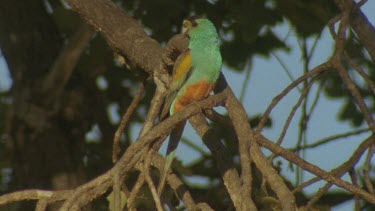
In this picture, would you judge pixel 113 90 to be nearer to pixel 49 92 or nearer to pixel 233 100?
pixel 49 92

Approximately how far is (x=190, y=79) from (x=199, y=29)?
1.16 feet

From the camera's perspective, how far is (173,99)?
356cm

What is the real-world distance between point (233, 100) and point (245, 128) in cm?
23

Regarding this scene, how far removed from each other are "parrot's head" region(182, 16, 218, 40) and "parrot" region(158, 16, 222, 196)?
0.05 m

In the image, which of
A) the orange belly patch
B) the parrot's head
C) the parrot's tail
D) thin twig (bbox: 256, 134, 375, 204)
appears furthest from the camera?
the parrot's head

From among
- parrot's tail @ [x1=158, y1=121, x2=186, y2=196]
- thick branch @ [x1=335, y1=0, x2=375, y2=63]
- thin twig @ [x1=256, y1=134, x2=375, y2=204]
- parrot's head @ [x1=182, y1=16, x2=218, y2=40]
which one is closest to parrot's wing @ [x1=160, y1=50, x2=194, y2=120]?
parrot's tail @ [x1=158, y1=121, x2=186, y2=196]

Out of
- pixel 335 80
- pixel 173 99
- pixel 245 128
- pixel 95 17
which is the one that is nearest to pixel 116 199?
pixel 245 128

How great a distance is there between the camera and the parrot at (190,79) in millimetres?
3549

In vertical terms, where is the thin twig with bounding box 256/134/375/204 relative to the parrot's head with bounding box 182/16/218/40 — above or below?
below

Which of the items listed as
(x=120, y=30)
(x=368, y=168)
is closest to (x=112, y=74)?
(x=120, y=30)

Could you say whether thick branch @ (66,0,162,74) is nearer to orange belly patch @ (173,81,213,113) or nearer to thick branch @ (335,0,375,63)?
orange belly patch @ (173,81,213,113)

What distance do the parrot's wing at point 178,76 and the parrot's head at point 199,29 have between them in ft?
0.82

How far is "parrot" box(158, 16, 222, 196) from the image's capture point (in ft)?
11.6

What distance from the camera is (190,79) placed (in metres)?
3.65
